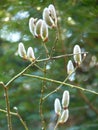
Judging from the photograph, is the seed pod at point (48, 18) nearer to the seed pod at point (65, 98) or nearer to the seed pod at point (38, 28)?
the seed pod at point (38, 28)

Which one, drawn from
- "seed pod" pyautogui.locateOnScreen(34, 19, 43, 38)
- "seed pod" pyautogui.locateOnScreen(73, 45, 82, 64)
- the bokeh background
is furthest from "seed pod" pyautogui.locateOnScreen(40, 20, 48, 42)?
the bokeh background

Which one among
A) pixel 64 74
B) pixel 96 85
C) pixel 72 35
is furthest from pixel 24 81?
pixel 96 85

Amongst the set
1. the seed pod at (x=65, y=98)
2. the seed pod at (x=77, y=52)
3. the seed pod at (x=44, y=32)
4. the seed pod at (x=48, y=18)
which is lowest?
the seed pod at (x=65, y=98)

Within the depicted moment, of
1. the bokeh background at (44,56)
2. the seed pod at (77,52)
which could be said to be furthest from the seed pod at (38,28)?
the bokeh background at (44,56)

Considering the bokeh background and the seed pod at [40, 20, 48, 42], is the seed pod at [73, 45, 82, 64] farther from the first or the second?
the bokeh background

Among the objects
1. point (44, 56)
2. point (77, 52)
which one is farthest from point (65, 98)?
point (44, 56)

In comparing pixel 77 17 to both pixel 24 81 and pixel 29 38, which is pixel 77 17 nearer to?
pixel 29 38

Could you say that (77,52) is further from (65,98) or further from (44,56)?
(44,56)

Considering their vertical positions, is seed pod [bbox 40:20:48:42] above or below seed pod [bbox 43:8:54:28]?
below
